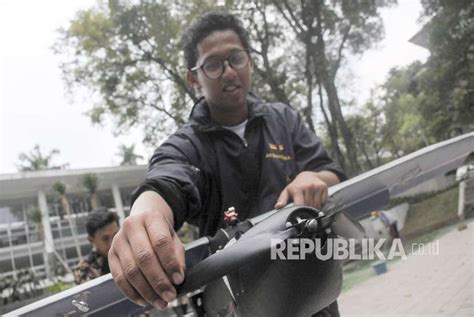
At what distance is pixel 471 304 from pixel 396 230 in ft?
0.46

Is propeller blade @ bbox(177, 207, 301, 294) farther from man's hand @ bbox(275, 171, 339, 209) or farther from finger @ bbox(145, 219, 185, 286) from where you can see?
man's hand @ bbox(275, 171, 339, 209)

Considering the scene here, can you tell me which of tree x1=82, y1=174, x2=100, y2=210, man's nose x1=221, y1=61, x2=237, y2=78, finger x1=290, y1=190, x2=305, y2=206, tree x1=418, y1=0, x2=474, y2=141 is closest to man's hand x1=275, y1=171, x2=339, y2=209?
finger x1=290, y1=190, x2=305, y2=206

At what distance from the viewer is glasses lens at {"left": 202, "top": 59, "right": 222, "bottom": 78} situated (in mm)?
543

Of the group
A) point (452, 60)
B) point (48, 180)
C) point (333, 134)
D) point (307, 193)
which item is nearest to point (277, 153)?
point (307, 193)

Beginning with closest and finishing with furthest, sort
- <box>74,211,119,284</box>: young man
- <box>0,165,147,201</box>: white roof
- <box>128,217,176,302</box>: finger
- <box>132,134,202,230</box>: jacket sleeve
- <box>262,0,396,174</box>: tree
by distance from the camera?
<box>128,217,176,302</box>: finger < <box>132,134,202,230</box>: jacket sleeve < <box>74,211,119,284</box>: young man < <box>262,0,396,174</box>: tree < <box>0,165,147,201</box>: white roof

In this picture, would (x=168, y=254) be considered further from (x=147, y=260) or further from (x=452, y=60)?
(x=452, y=60)

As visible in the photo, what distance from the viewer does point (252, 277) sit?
0.28 m

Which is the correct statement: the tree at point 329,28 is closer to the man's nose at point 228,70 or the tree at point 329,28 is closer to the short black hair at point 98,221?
the man's nose at point 228,70

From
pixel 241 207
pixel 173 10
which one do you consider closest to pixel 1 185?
pixel 173 10

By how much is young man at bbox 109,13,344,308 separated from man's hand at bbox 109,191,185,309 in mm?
70

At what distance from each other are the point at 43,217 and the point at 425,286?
5.43m

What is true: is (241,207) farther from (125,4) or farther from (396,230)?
(125,4)

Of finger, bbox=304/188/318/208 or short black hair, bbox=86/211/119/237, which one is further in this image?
short black hair, bbox=86/211/119/237

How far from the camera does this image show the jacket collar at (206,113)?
1.78 feet
